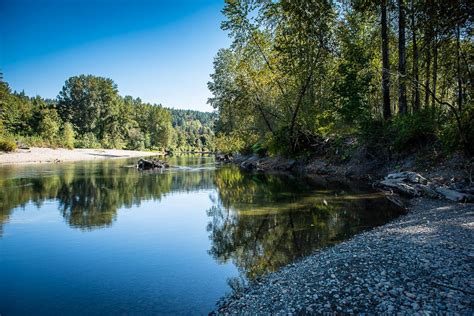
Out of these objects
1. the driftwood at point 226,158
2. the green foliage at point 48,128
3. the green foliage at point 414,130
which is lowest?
the driftwood at point 226,158

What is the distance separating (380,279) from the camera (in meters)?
5.40

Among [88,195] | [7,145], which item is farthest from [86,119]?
[88,195]

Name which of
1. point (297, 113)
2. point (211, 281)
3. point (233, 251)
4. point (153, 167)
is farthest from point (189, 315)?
point (153, 167)

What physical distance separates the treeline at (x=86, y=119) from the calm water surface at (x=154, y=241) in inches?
2142

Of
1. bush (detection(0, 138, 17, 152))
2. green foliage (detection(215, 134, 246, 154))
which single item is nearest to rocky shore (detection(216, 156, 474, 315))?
green foliage (detection(215, 134, 246, 154))

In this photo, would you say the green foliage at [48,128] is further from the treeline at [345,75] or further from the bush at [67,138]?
the treeline at [345,75]

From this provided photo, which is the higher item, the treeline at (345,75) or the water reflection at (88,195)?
the treeline at (345,75)

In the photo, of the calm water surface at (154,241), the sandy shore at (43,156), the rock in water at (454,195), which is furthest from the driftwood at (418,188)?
the sandy shore at (43,156)

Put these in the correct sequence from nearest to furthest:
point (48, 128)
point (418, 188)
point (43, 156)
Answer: point (418, 188), point (43, 156), point (48, 128)

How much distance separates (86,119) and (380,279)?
99.4 metres

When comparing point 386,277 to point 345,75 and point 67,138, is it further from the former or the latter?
point 67,138

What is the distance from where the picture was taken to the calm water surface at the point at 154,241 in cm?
630

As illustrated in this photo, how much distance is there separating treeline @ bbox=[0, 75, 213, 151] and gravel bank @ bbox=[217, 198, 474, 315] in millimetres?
64962

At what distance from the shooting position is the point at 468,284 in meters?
4.88
